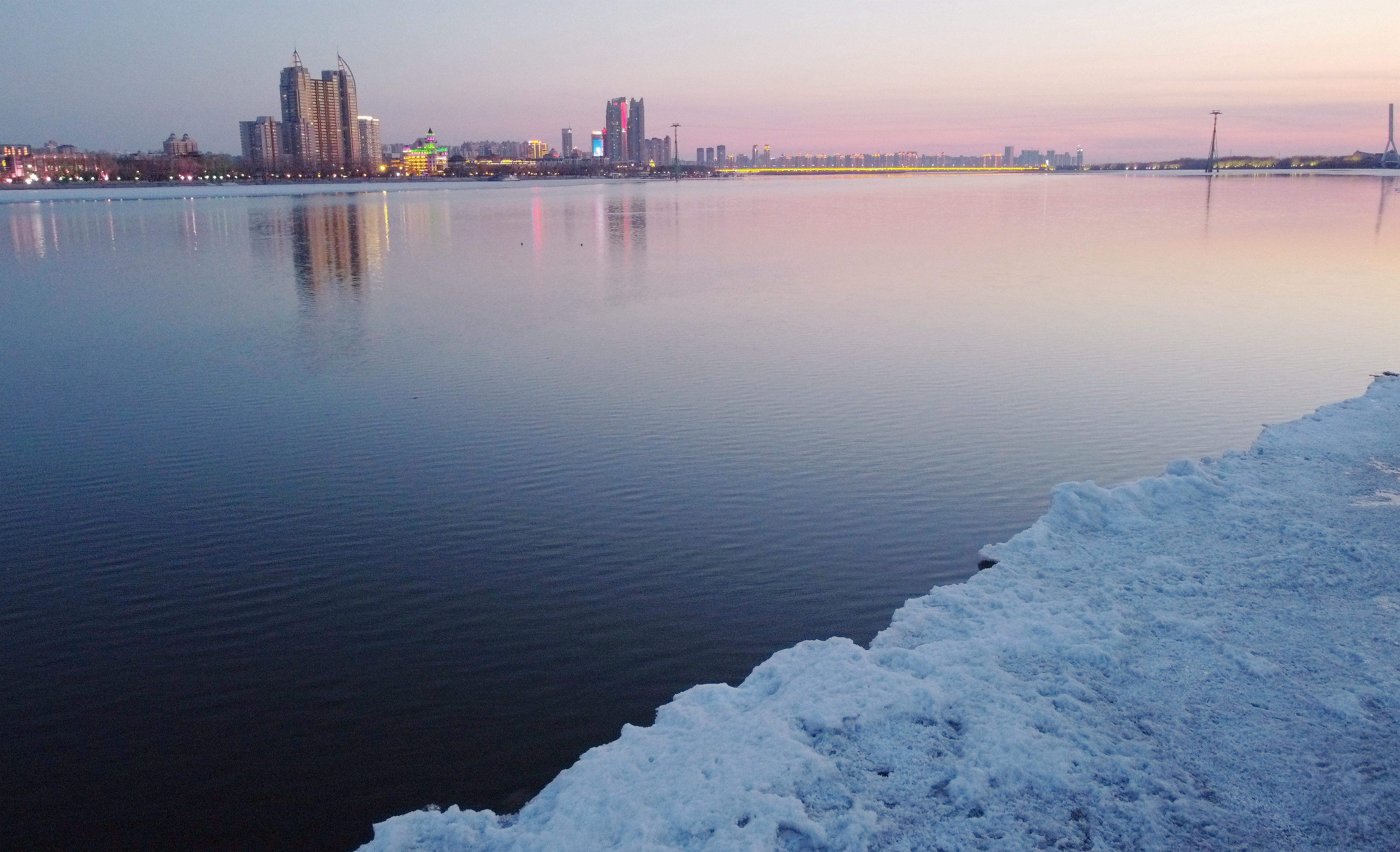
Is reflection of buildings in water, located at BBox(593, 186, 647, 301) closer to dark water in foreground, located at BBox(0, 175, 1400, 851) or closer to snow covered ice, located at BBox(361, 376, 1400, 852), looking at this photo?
dark water in foreground, located at BBox(0, 175, 1400, 851)

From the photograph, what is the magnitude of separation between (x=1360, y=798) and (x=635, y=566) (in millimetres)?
5588

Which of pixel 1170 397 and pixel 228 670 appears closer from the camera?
pixel 228 670

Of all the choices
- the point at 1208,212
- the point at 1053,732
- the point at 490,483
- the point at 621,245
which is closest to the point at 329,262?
the point at 621,245

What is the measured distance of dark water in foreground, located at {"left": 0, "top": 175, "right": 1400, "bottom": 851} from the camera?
21.4 ft

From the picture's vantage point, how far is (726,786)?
17.1 feet

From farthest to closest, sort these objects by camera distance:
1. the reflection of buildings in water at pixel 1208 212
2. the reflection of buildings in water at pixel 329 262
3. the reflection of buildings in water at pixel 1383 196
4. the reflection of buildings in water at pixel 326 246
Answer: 1. the reflection of buildings in water at pixel 1383 196
2. the reflection of buildings in water at pixel 1208 212
3. the reflection of buildings in water at pixel 326 246
4. the reflection of buildings in water at pixel 329 262

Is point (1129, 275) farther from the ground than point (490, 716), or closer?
farther from the ground

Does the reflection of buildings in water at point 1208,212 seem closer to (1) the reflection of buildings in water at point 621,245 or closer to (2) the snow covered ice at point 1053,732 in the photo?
(1) the reflection of buildings in water at point 621,245

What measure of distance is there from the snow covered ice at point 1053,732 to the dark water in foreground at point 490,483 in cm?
80

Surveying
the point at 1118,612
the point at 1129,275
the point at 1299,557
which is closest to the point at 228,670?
the point at 1118,612

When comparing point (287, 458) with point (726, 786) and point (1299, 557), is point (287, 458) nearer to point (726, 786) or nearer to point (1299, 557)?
point (726, 786)

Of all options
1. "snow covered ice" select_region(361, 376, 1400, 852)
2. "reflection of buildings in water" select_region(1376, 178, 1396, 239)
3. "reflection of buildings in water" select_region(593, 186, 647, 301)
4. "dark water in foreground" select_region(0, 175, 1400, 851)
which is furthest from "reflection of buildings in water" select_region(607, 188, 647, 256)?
"reflection of buildings in water" select_region(1376, 178, 1396, 239)

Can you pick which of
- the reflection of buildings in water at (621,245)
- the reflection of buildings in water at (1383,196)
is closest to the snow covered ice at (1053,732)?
the reflection of buildings in water at (621,245)

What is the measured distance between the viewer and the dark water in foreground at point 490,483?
21.4 ft
